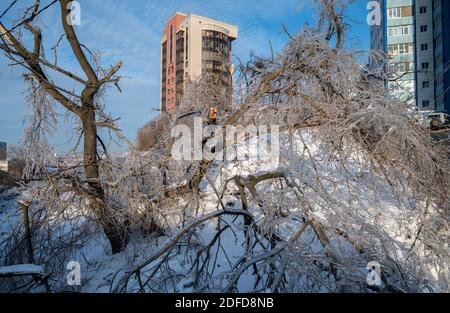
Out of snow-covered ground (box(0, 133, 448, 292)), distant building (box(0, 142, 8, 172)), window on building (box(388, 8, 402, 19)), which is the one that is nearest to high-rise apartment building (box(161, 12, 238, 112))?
distant building (box(0, 142, 8, 172))

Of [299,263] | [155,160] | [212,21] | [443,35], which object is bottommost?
[299,263]

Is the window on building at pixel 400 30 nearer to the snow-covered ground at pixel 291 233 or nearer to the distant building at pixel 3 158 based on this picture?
the snow-covered ground at pixel 291 233

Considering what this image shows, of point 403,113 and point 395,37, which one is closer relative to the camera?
point 403,113

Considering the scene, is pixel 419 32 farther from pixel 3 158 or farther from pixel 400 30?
pixel 3 158

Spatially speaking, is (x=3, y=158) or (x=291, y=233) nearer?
(x=291, y=233)

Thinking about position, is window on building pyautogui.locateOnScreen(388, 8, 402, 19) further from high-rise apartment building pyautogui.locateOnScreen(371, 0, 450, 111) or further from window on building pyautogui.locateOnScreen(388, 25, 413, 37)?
window on building pyautogui.locateOnScreen(388, 25, 413, 37)

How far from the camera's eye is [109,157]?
5.07m

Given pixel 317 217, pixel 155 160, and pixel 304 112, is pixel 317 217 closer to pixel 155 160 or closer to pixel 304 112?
pixel 304 112

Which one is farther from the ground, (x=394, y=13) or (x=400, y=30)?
(x=394, y=13)

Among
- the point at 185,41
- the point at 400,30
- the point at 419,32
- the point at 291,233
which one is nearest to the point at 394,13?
the point at 400,30

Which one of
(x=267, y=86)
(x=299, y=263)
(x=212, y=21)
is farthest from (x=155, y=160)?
(x=212, y=21)

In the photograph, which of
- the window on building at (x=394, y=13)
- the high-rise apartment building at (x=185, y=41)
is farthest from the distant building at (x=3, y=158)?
the window on building at (x=394, y=13)

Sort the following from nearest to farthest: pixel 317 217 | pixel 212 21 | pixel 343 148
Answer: pixel 317 217
pixel 343 148
pixel 212 21

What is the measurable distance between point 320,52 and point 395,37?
111 ft
